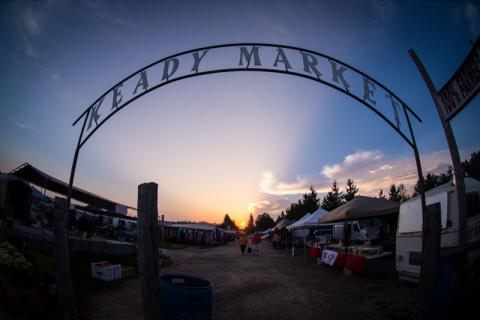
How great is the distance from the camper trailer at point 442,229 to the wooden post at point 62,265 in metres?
8.47

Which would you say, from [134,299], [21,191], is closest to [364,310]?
[134,299]

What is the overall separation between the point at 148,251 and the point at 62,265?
206 cm

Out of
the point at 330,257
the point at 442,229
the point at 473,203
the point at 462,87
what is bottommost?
the point at 330,257

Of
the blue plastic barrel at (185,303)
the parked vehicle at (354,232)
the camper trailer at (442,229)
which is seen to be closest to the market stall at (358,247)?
the camper trailer at (442,229)

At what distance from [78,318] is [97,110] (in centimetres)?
460

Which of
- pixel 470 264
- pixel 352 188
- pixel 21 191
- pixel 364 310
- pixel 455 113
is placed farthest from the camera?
pixel 352 188

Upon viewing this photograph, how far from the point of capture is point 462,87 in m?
3.34

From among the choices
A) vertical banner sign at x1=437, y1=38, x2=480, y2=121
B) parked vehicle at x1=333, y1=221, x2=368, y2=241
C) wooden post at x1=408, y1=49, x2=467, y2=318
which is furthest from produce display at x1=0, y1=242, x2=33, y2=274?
parked vehicle at x1=333, y1=221, x2=368, y2=241

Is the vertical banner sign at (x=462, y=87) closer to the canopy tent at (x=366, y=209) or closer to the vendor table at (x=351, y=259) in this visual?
the vendor table at (x=351, y=259)

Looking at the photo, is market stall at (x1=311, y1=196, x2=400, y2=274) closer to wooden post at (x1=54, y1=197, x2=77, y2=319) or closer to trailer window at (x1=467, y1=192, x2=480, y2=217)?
trailer window at (x1=467, y1=192, x2=480, y2=217)

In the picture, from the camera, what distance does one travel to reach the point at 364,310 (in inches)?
236

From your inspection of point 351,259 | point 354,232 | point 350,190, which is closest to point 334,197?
point 350,190

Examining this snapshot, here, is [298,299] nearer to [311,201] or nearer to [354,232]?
[354,232]

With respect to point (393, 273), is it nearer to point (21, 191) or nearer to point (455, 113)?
point (455, 113)
